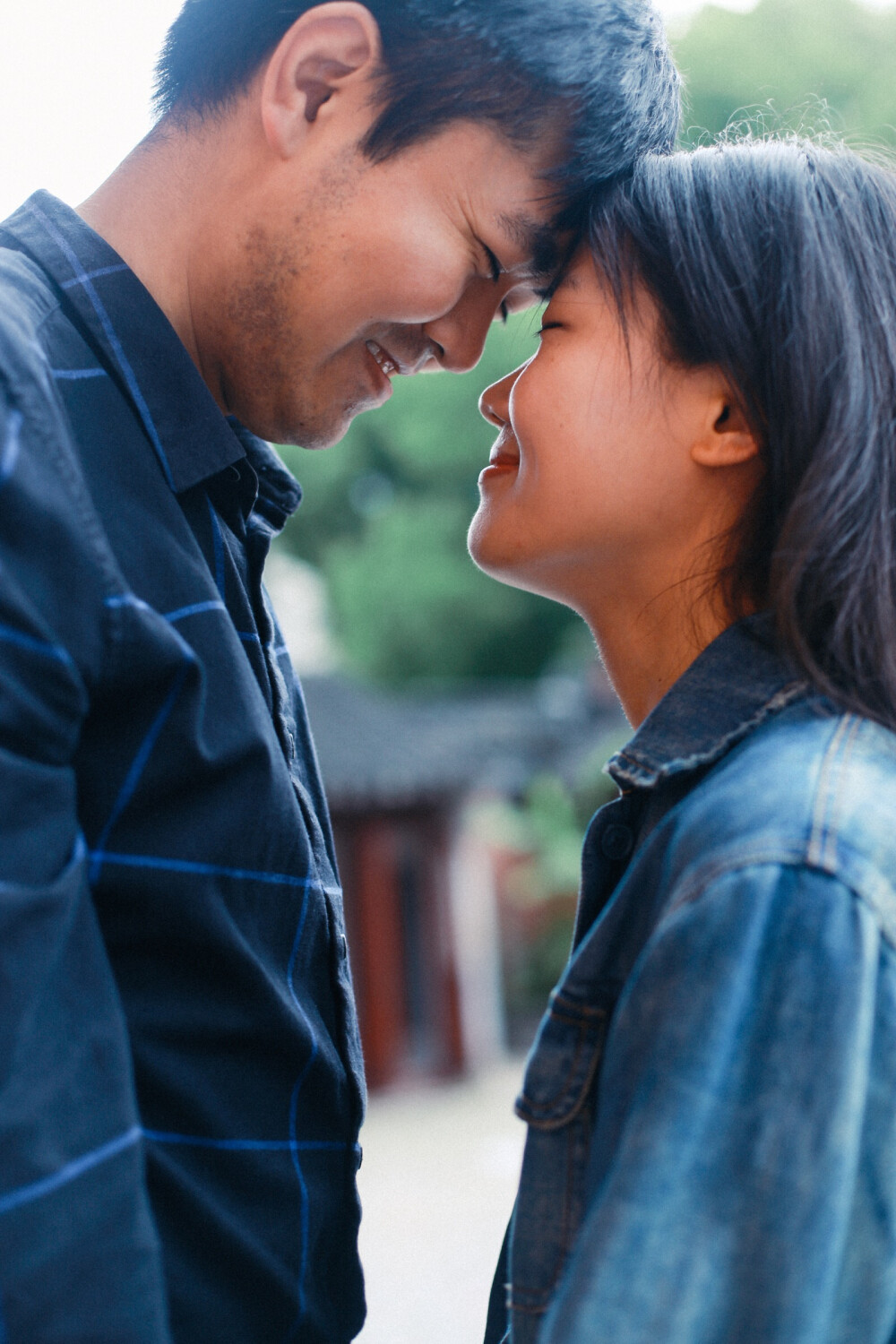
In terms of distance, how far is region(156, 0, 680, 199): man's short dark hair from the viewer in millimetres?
1492

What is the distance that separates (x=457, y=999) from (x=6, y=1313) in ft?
37.2

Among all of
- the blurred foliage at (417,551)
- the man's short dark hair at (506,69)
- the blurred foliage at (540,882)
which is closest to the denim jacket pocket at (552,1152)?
the man's short dark hair at (506,69)

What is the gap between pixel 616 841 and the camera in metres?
1.33

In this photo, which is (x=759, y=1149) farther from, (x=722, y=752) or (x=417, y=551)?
(x=417, y=551)

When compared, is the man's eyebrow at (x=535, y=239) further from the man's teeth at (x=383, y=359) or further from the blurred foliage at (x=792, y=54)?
the blurred foliage at (x=792, y=54)

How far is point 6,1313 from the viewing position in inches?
36.4

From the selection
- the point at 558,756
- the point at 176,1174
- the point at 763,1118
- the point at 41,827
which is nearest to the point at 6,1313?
the point at 176,1174

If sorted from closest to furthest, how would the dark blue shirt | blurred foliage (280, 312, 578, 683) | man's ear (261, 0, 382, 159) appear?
the dark blue shirt → man's ear (261, 0, 382, 159) → blurred foliage (280, 312, 578, 683)

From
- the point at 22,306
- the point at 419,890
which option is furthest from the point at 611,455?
the point at 419,890

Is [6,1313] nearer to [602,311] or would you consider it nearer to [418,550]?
[602,311]

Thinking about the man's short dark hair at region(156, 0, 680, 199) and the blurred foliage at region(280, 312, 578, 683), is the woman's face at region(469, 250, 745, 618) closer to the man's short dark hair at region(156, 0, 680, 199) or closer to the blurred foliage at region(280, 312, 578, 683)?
the man's short dark hair at region(156, 0, 680, 199)

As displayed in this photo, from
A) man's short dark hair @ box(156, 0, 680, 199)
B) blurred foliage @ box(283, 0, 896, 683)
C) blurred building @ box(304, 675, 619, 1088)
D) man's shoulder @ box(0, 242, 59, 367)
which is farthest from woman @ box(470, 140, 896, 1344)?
blurred foliage @ box(283, 0, 896, 683)

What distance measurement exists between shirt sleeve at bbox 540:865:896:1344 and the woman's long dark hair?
32 cm

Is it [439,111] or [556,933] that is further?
[556,933]
